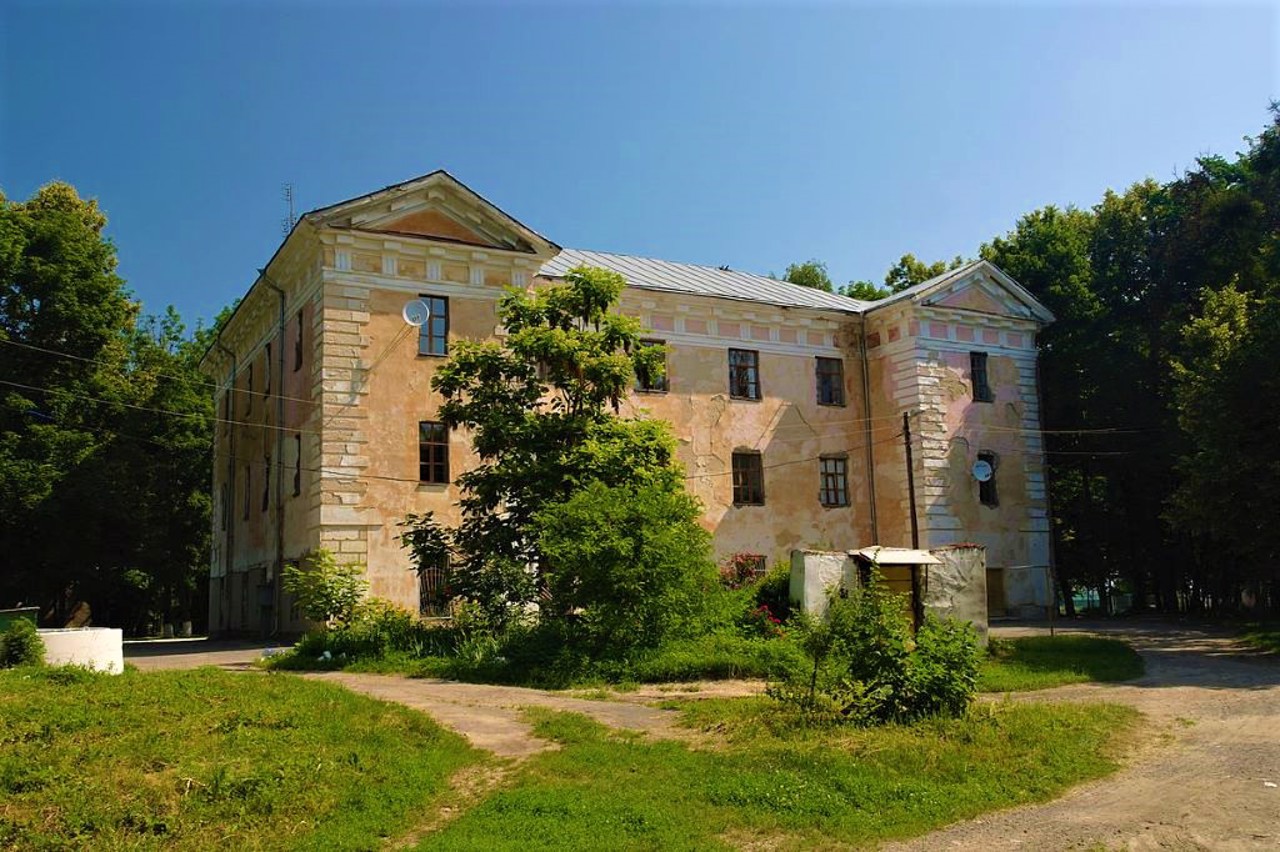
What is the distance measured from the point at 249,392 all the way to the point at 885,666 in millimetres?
25383

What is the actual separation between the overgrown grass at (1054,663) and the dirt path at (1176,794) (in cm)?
70

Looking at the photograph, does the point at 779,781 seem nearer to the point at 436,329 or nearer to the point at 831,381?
the point at 436,329

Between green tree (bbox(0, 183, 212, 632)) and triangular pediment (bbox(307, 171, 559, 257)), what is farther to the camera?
green tree (bbox(0, 183, 212, 632))

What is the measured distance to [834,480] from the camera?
32.0 metres

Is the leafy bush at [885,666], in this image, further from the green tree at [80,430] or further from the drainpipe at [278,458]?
the green tree at [80,430]

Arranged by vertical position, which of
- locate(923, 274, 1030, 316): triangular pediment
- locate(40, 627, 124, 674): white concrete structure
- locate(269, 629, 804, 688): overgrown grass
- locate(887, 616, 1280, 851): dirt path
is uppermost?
locate(923, 274, 1030, 316): triangular pediment

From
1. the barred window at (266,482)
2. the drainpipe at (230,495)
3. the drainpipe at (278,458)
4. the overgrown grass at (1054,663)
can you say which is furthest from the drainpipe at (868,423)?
the drainpipe at (230,495)

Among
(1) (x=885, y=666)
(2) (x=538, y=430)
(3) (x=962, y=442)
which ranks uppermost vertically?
(3) (x=962, y=442)

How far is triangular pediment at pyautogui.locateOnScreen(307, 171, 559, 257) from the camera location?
979 inches

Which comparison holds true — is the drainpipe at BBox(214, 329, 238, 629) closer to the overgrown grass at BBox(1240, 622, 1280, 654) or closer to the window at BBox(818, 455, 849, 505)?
the window at BBox(818, 455, 849, 505)

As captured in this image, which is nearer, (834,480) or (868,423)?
(834,480)

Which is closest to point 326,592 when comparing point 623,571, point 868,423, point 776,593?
point 623,571

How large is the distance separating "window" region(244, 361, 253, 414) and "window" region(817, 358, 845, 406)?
1743 cm

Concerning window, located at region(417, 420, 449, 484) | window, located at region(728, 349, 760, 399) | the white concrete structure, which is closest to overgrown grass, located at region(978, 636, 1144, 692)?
the white concrete structure
